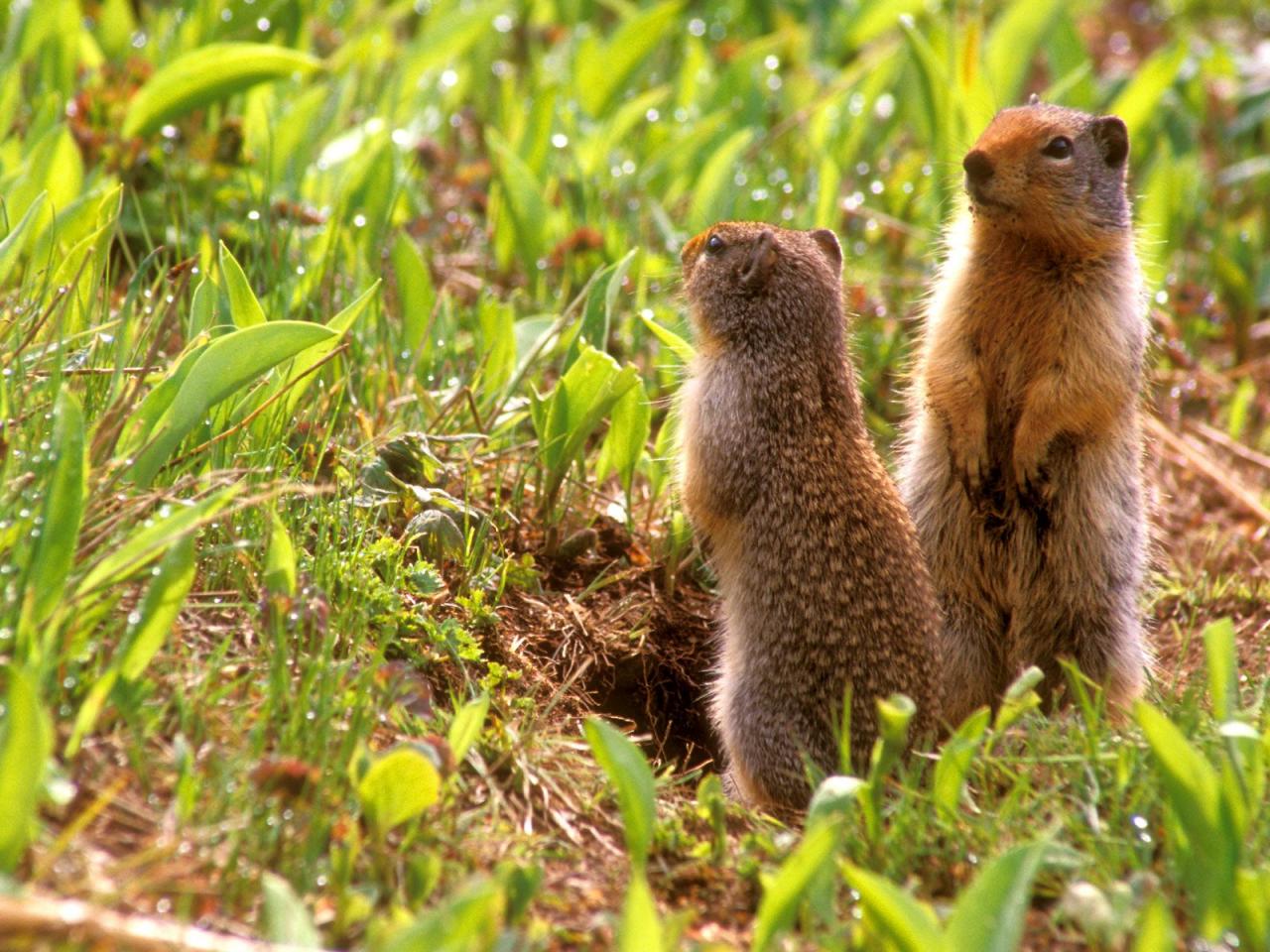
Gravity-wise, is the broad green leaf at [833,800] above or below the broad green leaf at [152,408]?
below

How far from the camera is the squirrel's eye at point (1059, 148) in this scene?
4.46 metres

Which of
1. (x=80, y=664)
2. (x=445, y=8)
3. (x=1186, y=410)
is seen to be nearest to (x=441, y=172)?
(x=445, y=8)

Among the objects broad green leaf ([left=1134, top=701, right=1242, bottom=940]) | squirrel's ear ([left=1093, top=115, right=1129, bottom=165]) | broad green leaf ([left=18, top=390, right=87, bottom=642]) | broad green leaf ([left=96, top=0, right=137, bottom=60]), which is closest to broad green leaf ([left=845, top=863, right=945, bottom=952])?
broad green leaf ([left=1134, top=701, right=1242, bottom=940])

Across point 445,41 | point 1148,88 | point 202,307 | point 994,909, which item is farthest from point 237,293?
point 1148,88

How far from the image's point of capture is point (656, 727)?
183 inches

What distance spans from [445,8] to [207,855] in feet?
17.5

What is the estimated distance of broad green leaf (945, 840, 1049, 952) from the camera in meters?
2.62

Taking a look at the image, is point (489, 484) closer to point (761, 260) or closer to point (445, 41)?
point (761, 260)

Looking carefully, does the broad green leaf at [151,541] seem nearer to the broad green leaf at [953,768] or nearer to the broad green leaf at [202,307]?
the broad green leaf at [202,307]

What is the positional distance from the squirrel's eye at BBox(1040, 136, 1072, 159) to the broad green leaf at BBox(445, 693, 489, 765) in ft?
8.04

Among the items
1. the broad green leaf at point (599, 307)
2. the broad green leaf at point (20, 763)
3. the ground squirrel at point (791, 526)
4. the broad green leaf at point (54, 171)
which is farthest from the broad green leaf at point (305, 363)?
the broad green leaf at point (20, 763)

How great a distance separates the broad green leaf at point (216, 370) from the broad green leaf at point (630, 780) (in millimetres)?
1151

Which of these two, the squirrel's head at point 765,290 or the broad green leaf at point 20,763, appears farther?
the squirrel's head at point 765,290

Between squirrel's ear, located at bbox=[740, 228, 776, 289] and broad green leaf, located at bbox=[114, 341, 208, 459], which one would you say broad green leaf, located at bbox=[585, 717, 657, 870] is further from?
squirrel's ear, located at bbox=[740, 228, 776, 289]
